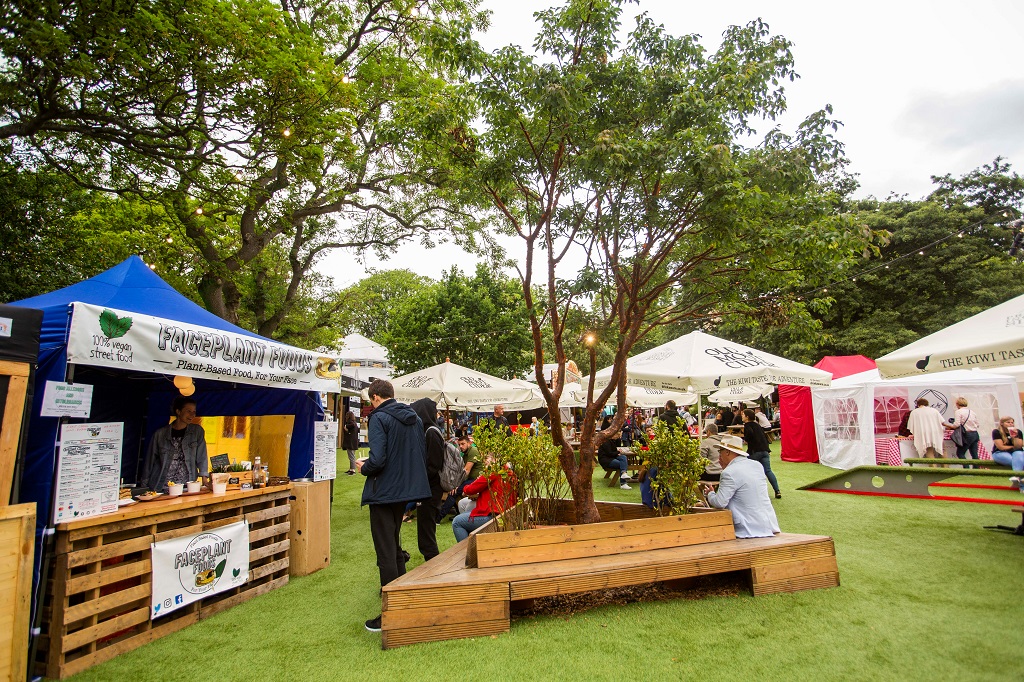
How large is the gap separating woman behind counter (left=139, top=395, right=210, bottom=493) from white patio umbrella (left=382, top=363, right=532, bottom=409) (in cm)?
626

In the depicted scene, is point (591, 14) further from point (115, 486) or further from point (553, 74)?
point (115, 486)

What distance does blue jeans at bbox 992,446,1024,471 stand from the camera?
815 cm

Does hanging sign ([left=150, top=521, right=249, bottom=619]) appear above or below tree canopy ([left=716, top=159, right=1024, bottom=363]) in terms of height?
below

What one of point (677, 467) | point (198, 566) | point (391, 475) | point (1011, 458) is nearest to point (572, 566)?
point (677, 467)

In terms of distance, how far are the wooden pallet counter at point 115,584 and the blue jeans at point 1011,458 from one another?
10722 mm

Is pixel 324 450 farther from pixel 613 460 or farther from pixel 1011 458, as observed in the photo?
pixel 1011 458

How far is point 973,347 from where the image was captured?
498 cm

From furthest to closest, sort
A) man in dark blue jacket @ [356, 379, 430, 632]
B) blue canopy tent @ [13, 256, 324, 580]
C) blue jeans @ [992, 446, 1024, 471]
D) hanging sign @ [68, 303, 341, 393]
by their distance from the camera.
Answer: blue jeans @ [992, 446, 1024, 471], man in dark blue jacket @ [356, 379, 430, 632], hanging sign @ [68, 303, 341, 393], blue canopy tent @ [13, 256, 324, 580]

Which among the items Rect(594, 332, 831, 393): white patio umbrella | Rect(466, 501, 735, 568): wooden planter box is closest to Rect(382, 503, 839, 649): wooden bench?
Rect(466, 501, 735, 568): wooden planter box

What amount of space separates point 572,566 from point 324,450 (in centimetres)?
358

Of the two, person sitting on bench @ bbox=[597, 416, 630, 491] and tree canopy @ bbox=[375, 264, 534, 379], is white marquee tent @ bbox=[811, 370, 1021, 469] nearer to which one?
person sitting on bench @ bbox=[597, 416, 630, 491]

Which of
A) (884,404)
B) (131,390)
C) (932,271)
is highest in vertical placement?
(932,271)

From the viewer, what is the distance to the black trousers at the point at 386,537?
421 centimetres

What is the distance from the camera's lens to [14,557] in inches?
117
